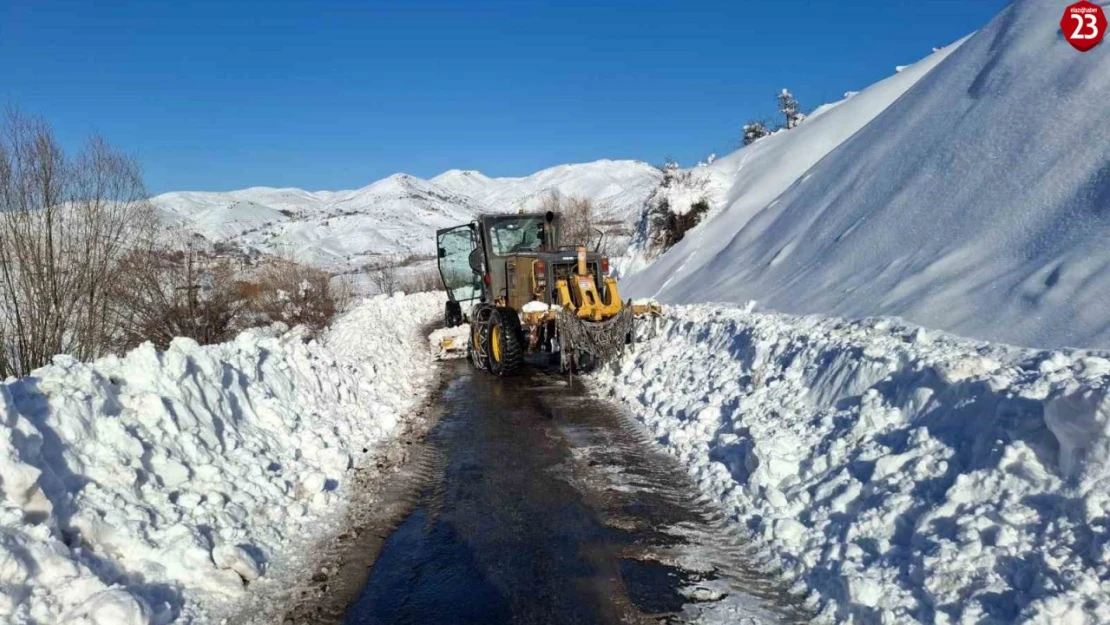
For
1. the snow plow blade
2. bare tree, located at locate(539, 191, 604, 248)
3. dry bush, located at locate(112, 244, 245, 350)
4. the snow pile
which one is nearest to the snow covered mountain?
bare tree, located at locate(539, 191, 604, 248)

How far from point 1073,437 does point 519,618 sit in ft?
10.4

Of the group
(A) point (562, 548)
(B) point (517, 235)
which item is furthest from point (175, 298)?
(A) point (562, 548)

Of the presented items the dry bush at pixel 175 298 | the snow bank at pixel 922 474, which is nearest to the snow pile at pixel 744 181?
the dry bush at pixel 175 298

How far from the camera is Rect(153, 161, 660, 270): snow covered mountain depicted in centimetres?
9231

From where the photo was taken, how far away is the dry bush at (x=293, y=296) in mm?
19938

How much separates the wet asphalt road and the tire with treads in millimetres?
4482

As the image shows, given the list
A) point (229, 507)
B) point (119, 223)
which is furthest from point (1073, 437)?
point (119, 223)

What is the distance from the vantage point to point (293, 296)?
21.4m

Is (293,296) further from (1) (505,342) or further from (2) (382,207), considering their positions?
(2) (382,207)

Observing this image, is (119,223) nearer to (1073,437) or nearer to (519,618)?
(519,618)

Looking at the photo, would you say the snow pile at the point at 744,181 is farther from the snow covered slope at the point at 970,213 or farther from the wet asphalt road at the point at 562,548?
the wet asphalt road at the point at 562,548

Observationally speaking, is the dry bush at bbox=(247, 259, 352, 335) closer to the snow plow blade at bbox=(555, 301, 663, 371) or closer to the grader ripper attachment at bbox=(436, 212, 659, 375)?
the grader ripper attachment at bbox=(436, 212, 659, 375)

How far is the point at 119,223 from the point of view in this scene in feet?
44.5

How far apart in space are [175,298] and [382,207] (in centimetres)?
12000
